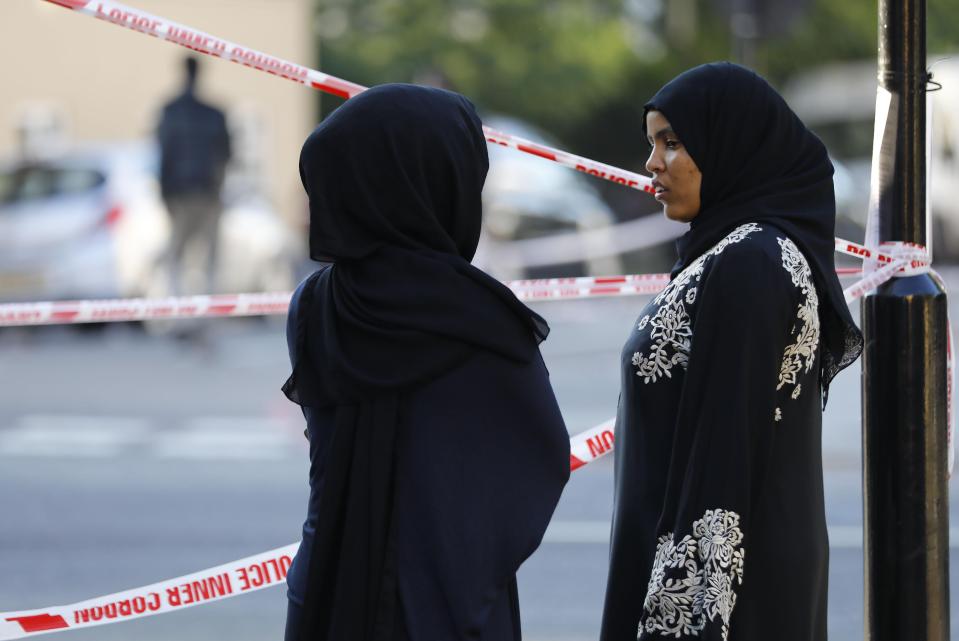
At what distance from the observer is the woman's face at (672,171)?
117 inches

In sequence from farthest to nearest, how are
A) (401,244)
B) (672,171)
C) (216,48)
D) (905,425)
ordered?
(216,48) < (905,425) < (672,171) < (401,244)

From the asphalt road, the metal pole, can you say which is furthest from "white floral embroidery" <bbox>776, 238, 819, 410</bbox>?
the asphalt road

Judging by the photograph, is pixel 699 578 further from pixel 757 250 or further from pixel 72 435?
pixel 72 435

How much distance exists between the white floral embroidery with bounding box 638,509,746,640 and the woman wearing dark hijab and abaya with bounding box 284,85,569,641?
0.29 meters

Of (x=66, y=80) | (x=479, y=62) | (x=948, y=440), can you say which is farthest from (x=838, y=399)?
(x=479, y=62)

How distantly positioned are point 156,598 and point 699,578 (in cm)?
137

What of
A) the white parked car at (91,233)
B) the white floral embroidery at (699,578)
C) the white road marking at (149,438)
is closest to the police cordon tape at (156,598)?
the white floral embroidery at (699,578)

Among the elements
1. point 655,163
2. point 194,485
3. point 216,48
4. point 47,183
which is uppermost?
point 47,183

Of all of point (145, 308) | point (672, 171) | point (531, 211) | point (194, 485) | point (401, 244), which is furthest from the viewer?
point (531, 211)

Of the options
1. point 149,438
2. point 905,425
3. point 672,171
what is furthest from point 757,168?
point 149,438

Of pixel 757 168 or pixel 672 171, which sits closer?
pixel 757 168

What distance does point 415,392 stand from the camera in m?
2.57

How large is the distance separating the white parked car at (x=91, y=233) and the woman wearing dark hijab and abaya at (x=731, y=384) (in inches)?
446

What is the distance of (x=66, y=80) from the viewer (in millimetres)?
24562
